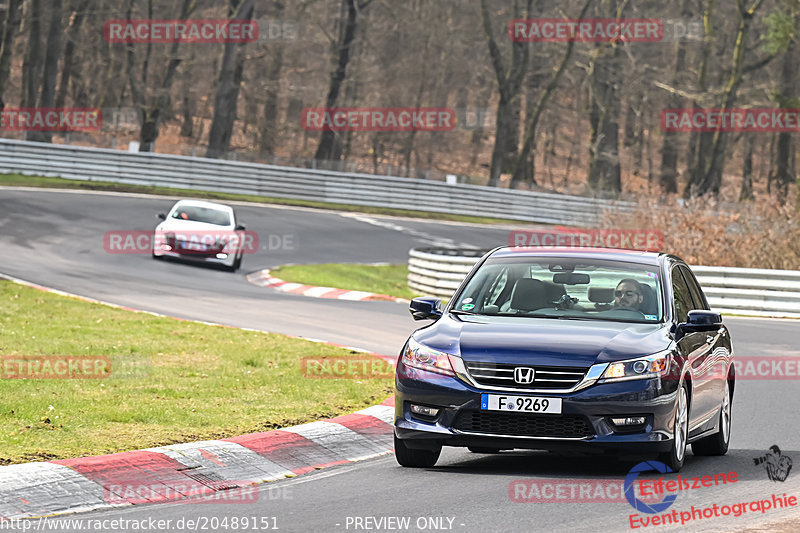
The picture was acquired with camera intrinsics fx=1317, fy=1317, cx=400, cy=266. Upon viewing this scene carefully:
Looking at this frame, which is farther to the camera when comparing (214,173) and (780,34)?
(214,173)

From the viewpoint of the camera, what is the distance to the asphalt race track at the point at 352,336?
7.09 m

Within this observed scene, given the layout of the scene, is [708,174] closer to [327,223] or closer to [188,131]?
[327,223]

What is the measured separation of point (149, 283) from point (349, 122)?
41.3 meters

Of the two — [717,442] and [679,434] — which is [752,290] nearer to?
[717,442]

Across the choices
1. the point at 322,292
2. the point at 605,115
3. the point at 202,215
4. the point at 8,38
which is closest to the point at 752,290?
the point at 322,292

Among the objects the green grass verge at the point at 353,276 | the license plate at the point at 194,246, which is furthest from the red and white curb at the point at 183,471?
the license plate at the point at 194,246

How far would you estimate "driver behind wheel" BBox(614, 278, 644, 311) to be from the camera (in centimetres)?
920

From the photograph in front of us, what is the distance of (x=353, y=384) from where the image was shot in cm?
1226

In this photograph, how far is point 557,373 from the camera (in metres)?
8.04

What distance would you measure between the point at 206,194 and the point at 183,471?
38.0 meters

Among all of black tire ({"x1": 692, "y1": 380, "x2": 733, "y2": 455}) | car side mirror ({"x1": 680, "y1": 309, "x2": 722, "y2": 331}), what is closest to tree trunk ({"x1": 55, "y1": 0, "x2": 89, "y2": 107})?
black tire ({"x1": 692, "y1": 380, "x2": 733, "y2": 455})

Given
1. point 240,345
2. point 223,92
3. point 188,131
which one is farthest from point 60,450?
point 188,131

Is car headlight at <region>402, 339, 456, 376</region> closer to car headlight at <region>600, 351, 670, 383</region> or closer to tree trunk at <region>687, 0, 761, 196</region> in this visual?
car headlight at <region>600, 351, 670, 383</region>

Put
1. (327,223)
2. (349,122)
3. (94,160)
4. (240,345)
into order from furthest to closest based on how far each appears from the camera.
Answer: (349,122)
(94,160)
(327,223)
(240,345)
